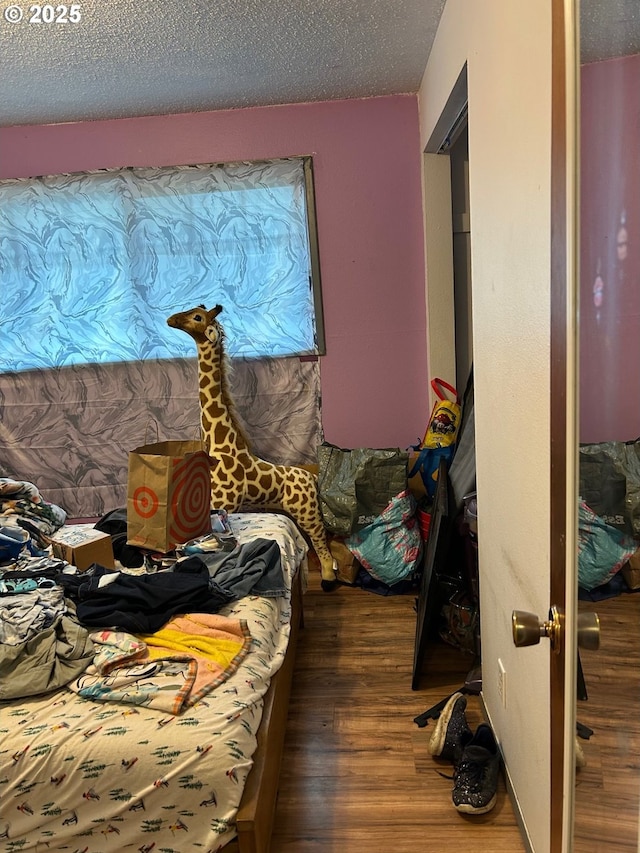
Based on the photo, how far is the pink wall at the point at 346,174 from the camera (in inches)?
131

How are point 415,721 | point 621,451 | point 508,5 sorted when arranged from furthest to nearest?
point 415,721 → point 508,5 → point 621,451

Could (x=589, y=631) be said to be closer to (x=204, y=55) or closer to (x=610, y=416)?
(x=610, y=416)

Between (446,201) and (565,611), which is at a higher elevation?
(446,201)

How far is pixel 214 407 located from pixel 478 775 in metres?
2.08

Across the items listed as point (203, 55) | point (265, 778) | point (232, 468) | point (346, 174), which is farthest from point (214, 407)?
point (265, 778)

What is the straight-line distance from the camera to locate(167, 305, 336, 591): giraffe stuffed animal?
3197mm

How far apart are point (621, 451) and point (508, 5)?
1.21 metres

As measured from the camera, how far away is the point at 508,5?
140cm

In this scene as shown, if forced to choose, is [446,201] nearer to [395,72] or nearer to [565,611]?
[395,72]

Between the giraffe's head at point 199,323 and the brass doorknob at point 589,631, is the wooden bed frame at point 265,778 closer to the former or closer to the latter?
the brass doorknob at point 589,631

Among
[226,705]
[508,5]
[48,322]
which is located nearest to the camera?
[508,5]

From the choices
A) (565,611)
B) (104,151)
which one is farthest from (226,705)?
(104,151)

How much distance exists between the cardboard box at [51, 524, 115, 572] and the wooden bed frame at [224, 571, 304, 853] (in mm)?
834

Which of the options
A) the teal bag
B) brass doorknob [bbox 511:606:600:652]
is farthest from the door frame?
the teal bag
